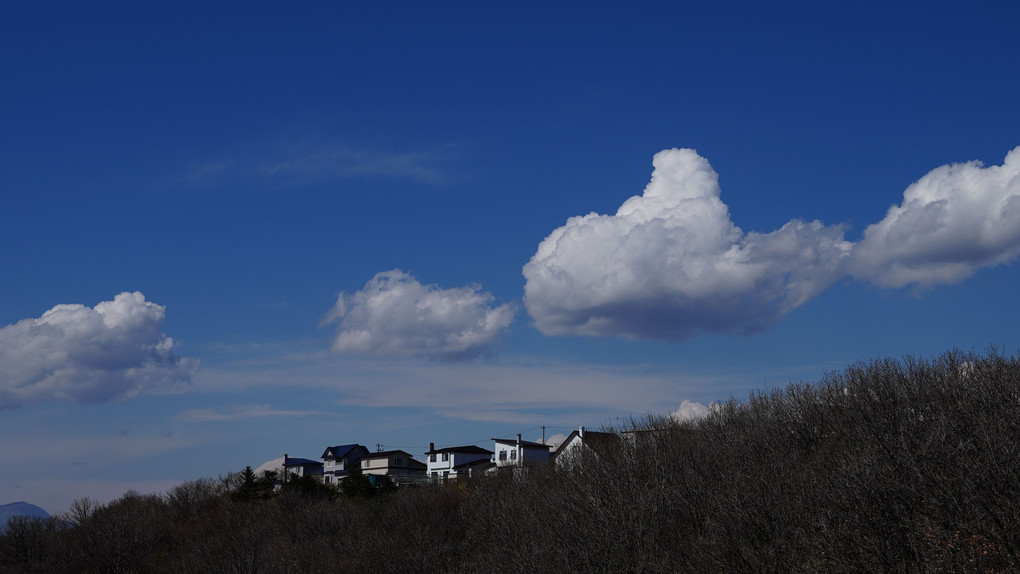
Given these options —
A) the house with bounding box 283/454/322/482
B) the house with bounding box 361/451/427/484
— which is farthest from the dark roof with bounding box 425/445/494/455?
the house with bounding box 283/454/322/482

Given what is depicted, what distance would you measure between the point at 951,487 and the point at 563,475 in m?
40.7

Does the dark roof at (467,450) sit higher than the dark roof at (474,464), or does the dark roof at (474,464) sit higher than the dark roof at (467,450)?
the dark roof at (467,450)

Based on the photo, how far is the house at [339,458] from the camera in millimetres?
162625

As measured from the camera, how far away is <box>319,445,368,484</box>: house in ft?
534

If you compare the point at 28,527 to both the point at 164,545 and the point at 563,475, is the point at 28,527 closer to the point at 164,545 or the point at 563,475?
the point at 164,545

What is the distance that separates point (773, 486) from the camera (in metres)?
48.8

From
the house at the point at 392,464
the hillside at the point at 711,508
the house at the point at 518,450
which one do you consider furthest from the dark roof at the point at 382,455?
the hillside at the point at 711,508

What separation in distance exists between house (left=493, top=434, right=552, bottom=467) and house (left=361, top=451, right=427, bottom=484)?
22134 millimetres

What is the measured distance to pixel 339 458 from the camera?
164m

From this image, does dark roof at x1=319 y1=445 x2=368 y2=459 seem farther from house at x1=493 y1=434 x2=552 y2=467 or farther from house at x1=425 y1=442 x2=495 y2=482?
house at x1=493 y1=434 x2=552 y2=467

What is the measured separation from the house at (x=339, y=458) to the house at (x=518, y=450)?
3592cm

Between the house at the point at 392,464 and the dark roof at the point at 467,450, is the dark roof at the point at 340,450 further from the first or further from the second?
the dark roof at the point at 467,450

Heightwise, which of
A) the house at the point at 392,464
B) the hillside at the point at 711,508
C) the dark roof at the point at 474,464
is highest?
the house at the point at 392,464

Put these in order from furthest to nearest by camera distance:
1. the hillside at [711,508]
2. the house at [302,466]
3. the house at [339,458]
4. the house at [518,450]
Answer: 1. the house at [302,466]
2. the house at [339,458]
3. the house at [518,450]
4. the hillside at [711,508]
